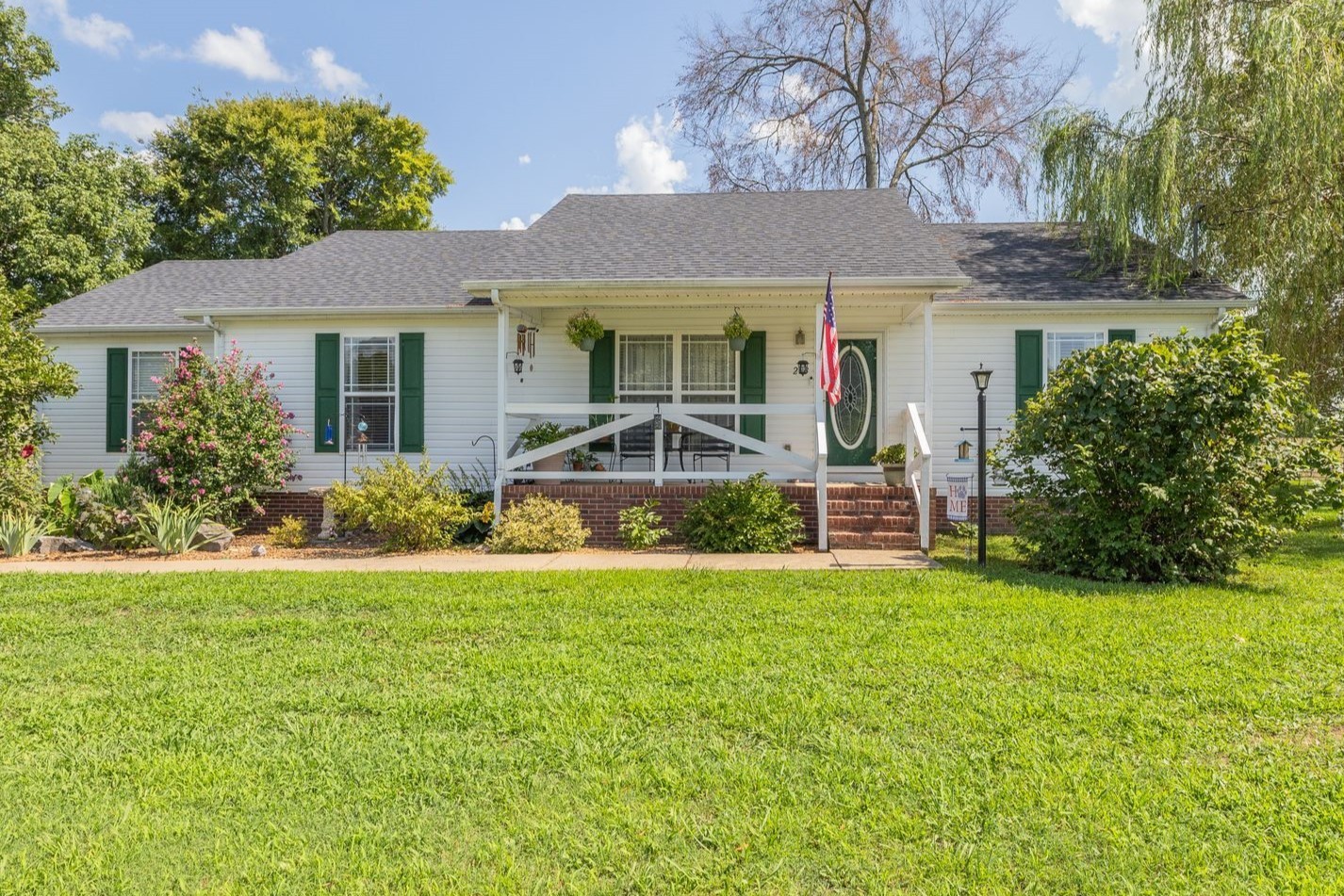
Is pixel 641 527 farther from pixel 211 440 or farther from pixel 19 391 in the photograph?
pixel 19 391

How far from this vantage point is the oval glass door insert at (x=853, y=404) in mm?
11062

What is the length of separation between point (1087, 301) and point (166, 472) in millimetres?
12326

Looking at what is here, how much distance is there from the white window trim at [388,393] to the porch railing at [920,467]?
7.07m

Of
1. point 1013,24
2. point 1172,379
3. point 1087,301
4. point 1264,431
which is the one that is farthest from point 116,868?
point 1013,24

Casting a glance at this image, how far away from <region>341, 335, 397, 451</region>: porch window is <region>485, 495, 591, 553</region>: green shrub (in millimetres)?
3190

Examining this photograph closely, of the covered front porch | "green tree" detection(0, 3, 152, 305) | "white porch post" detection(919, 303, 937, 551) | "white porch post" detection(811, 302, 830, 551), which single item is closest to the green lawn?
"white porch post" detection(919, 303, 937, 551)

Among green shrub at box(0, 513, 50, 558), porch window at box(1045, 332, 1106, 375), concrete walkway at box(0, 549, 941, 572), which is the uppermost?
porch window at box(1045, 332, 1106, 375)

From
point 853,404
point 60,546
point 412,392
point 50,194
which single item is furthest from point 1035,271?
point 50,194

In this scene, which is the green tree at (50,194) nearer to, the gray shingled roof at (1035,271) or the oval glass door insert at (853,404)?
the oval glass door insert at (853,404)

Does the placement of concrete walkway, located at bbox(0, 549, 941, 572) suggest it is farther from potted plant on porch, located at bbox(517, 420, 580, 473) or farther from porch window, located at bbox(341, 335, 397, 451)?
porch window, located at bbox(341, 335, 397, 451)

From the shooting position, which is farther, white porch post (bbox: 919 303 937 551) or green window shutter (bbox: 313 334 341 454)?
green window shutter (bbox: 313 334 341 454)

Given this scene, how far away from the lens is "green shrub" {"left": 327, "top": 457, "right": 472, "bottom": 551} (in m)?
8.75

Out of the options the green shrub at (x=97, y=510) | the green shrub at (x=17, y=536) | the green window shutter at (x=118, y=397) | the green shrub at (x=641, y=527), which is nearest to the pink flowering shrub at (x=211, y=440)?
A: the green shrub at (x=97, y=510)

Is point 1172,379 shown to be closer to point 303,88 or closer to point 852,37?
point 852,37
